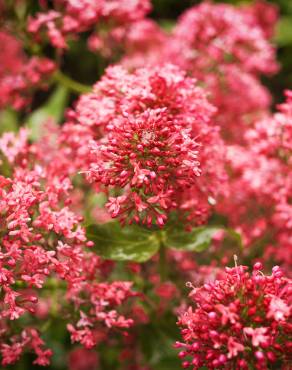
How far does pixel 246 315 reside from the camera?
1.59 meters

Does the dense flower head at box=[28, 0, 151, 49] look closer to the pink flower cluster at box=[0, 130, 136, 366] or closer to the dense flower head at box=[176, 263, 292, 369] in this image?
the pink flower cluster at box=[0, 130, 136, 366]

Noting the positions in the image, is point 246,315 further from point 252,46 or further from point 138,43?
point 138,43

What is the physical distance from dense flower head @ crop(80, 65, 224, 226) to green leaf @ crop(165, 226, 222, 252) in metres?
0.16

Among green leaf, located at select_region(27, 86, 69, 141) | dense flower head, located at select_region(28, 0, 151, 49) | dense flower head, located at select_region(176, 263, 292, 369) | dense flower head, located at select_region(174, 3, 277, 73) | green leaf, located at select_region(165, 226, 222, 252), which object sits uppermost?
dense flower head, located at select_region(28, 0, 151, 49)

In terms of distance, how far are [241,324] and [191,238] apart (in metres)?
0.65

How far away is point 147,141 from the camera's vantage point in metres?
1.74

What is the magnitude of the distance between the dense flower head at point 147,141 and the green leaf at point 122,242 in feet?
0.42

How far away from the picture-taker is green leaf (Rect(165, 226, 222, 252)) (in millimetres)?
2133

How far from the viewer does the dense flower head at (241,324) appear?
59.4 inches

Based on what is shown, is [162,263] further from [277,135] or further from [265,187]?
[277,135]

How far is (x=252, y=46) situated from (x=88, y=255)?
169 cm

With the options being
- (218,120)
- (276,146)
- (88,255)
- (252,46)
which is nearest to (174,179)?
(88,255)

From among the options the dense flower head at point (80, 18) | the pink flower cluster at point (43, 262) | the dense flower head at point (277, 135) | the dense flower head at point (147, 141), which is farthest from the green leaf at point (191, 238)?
the dense flower head at point (80, 18)

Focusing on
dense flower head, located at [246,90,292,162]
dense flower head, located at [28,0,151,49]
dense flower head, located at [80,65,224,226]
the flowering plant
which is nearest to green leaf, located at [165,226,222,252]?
the flowering plant
